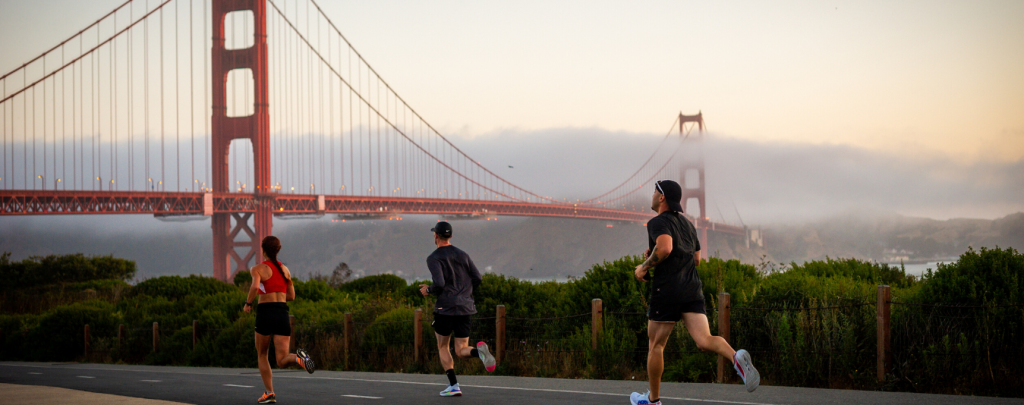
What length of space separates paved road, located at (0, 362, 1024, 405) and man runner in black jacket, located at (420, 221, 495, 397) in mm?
521

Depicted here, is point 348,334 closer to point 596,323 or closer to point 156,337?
point 596,323

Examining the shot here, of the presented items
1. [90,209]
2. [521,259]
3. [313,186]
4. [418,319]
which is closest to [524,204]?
[313,186]

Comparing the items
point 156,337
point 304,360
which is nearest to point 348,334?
point 304,360

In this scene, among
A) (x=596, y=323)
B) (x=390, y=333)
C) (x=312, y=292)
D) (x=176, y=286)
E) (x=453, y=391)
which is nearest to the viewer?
(x=453, y=391)

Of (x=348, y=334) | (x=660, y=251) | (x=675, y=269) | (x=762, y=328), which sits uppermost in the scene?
(x=660, y=251)

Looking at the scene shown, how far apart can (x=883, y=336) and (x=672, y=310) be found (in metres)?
3.82

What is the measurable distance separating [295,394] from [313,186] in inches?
2299

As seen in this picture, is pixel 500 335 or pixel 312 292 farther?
pixel 312 292

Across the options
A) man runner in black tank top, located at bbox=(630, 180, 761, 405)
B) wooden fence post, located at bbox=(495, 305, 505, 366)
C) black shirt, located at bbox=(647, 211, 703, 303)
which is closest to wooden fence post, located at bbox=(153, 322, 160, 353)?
wooden fence post, located at bbox=(495, 305, 505, 366)

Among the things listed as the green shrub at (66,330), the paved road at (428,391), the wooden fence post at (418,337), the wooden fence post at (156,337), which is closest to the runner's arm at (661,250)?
the paved road at (428,391)

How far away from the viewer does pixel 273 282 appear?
878cm

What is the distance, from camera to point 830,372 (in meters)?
10.0

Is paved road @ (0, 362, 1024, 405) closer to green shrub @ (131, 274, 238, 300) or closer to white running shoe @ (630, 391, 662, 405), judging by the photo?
white running shoe @ (630, 391, 662, 405)

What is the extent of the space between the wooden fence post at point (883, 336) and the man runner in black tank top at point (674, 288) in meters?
3.34
